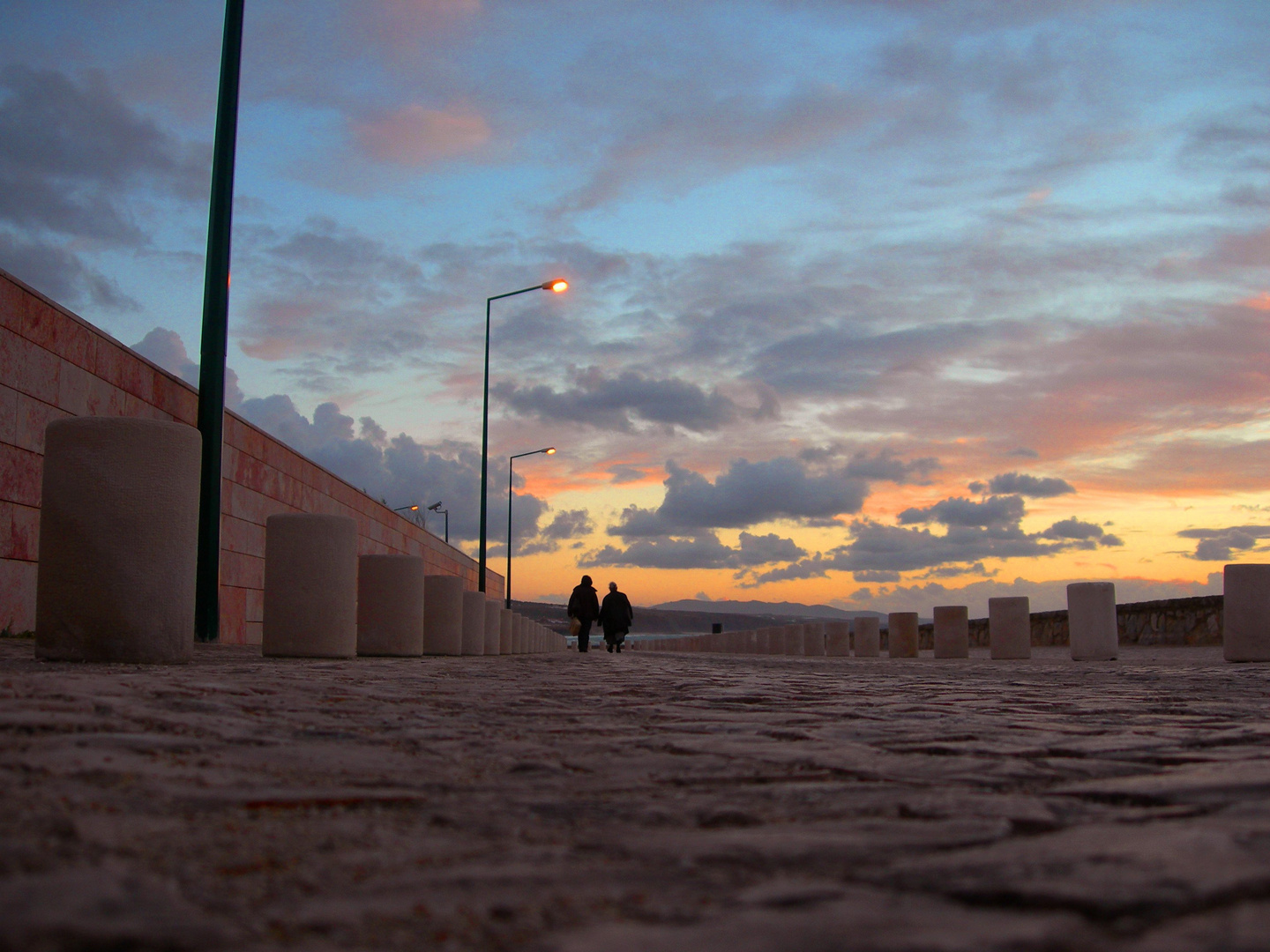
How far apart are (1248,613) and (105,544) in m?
12.2

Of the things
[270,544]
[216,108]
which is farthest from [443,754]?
[216,108]

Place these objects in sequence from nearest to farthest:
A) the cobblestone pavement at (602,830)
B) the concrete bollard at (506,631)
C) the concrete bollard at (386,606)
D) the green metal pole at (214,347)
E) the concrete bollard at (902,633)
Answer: the cobblestone pavement at (602,830) → the green metal pole at (214,347) → the concrete bollard at (386,606) → the concrete bollard at (506,631) → the concrete bollard at (902,633)

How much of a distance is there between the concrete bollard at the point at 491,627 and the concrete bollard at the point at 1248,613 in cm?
1105

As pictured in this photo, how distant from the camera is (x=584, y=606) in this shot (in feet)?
97.3

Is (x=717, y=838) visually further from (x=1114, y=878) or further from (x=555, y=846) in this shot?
(x=1114, y=878)

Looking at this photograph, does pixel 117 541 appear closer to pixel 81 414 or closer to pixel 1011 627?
pixel 81 414

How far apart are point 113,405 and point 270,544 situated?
3926mm

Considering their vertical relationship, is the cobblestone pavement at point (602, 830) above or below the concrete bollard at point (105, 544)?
below

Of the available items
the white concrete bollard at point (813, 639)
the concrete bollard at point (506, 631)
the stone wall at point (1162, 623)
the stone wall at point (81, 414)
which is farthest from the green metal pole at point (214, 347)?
the white concrete bollard at point (813, 639)

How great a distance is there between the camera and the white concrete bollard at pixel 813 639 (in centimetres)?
2806

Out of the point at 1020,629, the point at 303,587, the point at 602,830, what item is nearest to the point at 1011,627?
the point at 1020,629

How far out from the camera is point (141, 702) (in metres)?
3.76

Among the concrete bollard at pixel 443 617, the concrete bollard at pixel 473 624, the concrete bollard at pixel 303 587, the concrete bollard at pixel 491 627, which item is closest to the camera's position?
the concrete bollard at pixel 303 587

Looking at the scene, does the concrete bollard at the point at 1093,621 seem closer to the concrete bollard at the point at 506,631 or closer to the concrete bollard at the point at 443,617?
the concrete bollard at the point at 443,617
